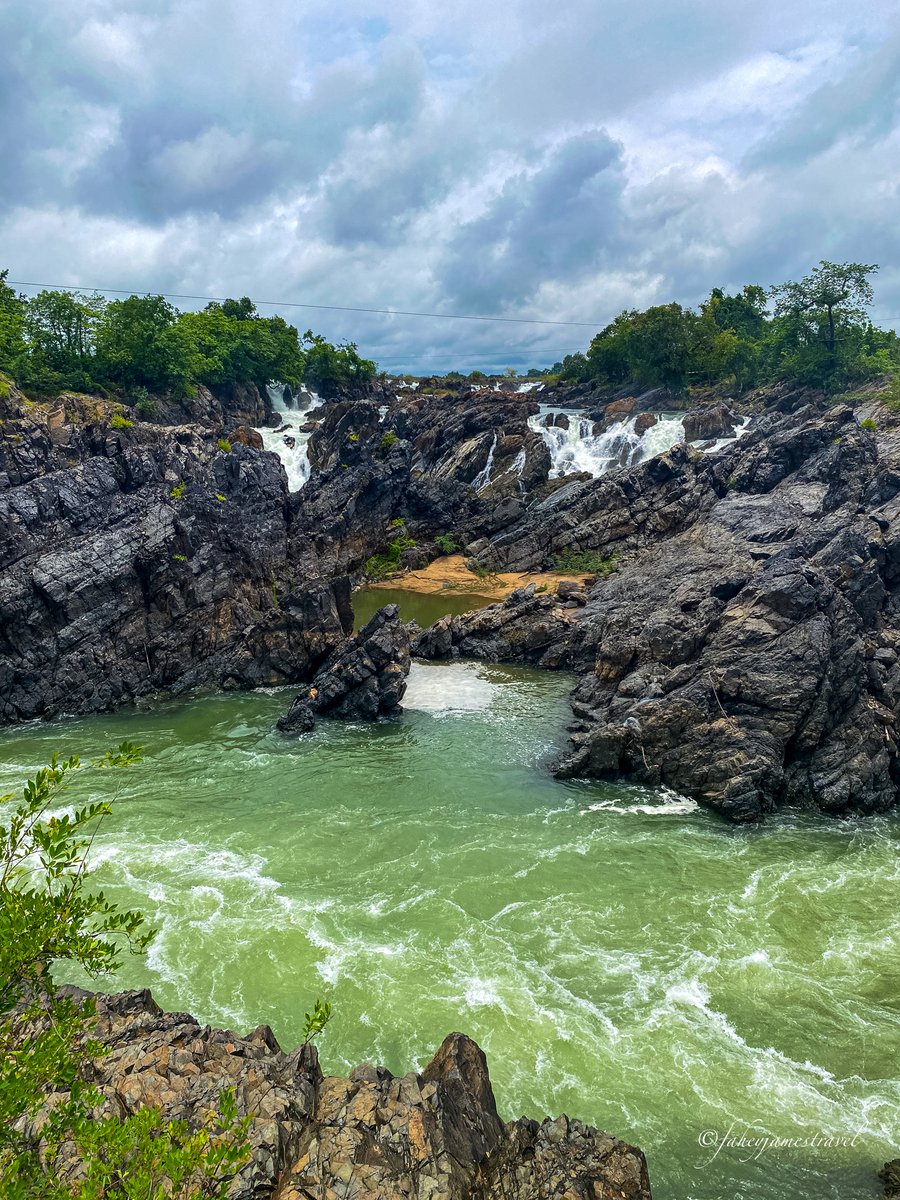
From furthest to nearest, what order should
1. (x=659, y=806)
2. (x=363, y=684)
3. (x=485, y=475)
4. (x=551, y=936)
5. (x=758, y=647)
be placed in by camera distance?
(x=485, y=475) → (x=363, y=684) → (x=758, y=647) → (x=659, y=806) → (x=551, y=936)

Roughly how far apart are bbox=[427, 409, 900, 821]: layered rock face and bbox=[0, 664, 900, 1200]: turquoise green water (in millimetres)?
1796

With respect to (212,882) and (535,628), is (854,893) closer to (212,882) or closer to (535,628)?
(212,882)

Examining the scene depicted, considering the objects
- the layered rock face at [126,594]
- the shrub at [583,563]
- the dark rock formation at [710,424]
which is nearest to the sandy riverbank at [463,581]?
the shrub at [583,563]

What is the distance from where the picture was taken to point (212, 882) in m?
21.2

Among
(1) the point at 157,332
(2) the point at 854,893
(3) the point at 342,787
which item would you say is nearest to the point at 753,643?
(2) the point at 854,893

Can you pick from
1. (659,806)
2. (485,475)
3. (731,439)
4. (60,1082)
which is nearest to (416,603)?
(485,475)

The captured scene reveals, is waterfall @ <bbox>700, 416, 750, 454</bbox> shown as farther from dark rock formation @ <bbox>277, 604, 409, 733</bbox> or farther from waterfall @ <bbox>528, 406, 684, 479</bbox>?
dark rock formation @ <bbox>277, 604, 409, 733</bbox>

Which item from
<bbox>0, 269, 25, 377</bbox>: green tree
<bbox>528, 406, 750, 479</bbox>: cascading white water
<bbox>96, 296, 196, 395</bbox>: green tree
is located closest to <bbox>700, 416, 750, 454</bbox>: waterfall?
<bbox>528, 406, 750, 479</bbox>: cascading white water

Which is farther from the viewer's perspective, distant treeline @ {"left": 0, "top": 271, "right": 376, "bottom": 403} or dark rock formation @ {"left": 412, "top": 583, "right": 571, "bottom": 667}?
distant treeline @ {"left": 0, "top": 271, "right": 376, "bottom": 403}

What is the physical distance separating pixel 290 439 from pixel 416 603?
120ft

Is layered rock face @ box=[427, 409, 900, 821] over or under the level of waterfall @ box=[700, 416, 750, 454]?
under

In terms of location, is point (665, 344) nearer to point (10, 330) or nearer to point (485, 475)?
point (485, 475)

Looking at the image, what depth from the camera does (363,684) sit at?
3491 centimetres

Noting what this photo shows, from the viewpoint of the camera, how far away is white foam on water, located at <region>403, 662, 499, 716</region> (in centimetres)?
3594
